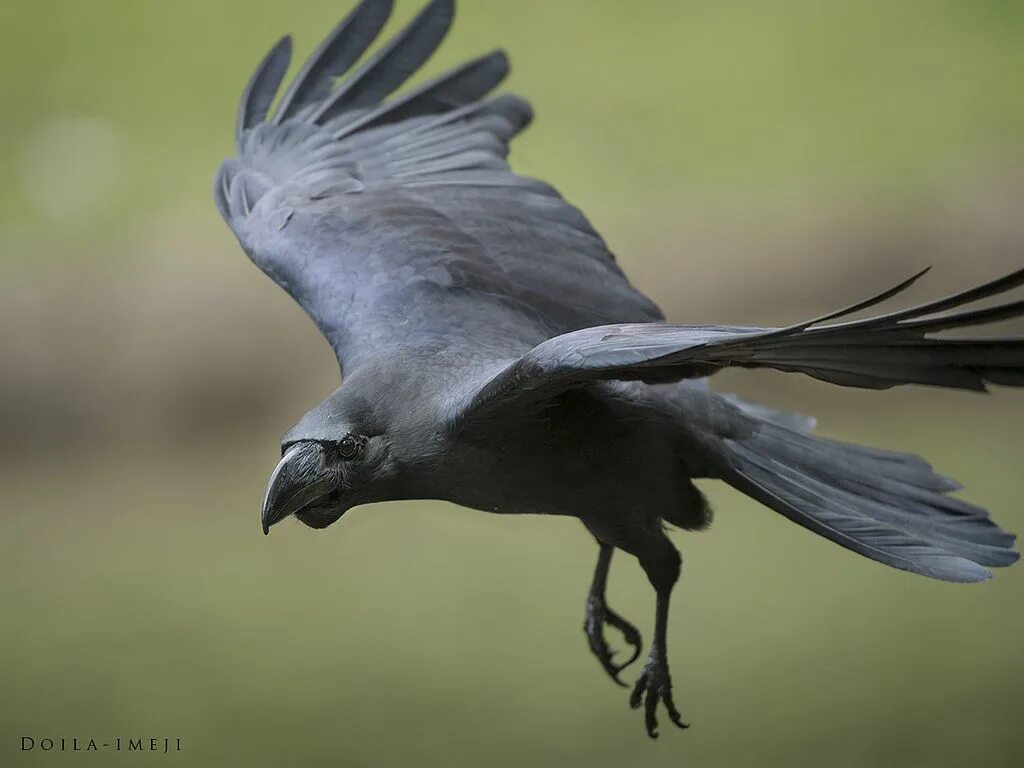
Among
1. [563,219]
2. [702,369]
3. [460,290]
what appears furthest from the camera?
[563,219]

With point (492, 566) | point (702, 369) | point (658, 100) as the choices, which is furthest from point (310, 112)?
point (658, 100)

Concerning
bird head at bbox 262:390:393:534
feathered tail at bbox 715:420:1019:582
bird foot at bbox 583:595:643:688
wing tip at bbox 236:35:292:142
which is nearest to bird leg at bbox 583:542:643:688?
bird foot at bbox 583:595:643:688

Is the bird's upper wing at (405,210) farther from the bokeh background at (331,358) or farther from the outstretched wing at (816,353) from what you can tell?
the bokeh background at (331,358)

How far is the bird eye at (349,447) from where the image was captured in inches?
51.3

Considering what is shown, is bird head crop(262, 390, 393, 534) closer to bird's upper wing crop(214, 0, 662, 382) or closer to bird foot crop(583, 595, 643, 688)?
bird's upper wing crop(214, 0, 662, 382)

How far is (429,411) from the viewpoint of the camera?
1379mm

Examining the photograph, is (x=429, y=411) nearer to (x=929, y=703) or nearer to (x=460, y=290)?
(x=460, y=290)

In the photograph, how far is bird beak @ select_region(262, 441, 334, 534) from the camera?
125cm

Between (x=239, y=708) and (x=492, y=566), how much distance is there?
0.60 m

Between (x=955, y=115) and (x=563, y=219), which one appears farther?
(x=955, y=115)

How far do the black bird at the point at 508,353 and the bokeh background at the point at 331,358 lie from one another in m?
0.82

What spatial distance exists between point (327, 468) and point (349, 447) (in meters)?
0.03

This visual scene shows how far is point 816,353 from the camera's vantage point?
1.17m

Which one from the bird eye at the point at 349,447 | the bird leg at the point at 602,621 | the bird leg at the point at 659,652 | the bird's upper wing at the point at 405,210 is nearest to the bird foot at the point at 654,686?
the bird leg at the point at 659,652
